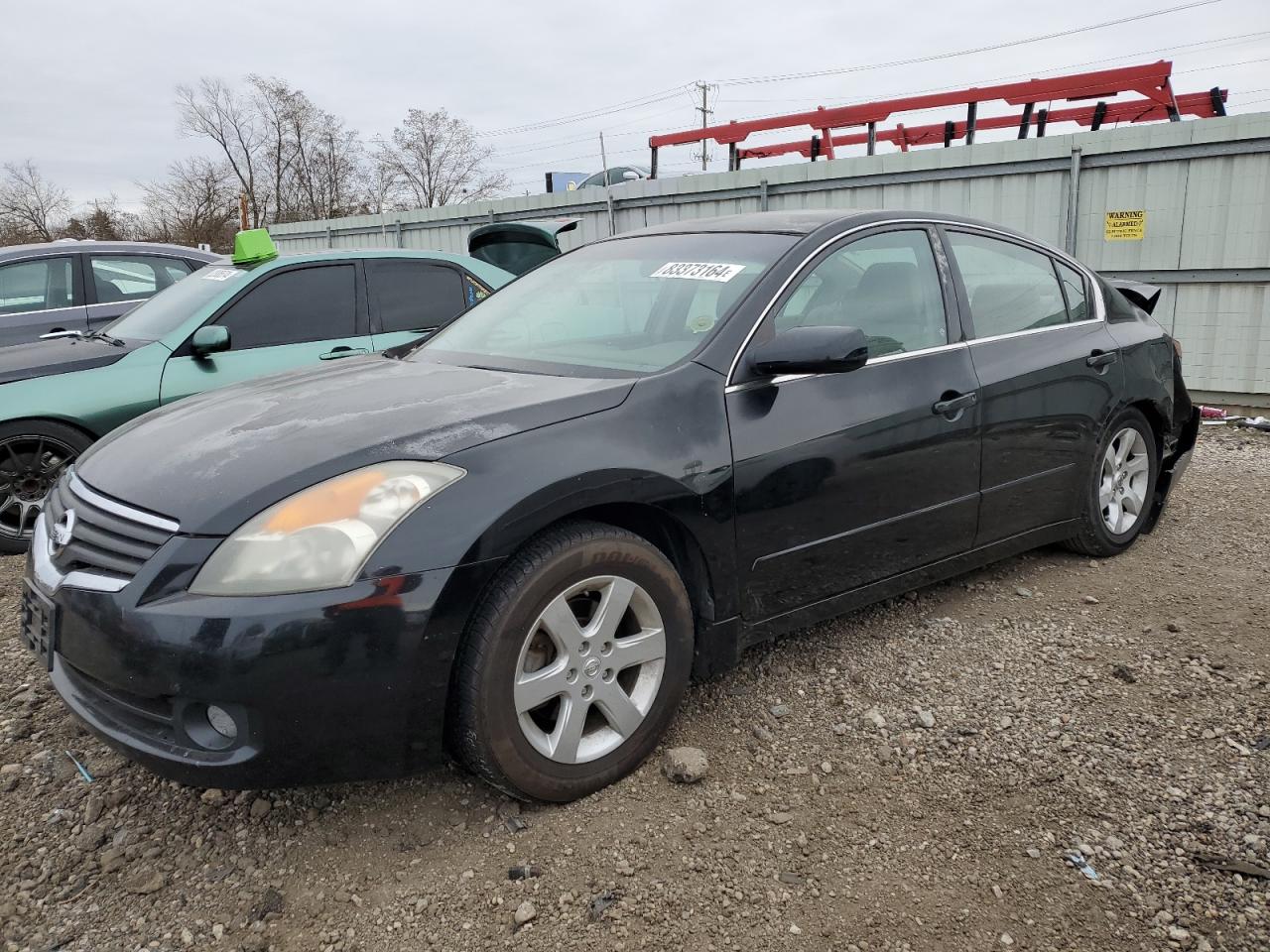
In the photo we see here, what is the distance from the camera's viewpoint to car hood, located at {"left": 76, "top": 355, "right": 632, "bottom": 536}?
2115 millimetres

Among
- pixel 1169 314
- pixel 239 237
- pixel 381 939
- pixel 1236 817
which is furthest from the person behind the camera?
pixel 1169 314

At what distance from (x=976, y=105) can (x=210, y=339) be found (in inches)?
325

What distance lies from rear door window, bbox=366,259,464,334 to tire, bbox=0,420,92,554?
5.62 feet

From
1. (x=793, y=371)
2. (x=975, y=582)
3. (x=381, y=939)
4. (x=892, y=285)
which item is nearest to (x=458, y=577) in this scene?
(x=381, y=939)

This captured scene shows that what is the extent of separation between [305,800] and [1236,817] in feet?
7.79

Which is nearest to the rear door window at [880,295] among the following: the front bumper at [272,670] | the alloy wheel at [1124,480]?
the alloy wheel at [1124,480]

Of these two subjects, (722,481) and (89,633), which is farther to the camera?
(722,481)

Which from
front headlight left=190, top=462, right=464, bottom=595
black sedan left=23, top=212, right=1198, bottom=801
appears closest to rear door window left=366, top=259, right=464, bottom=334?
black sedan left=23, top=212, right=1198, bottom=801

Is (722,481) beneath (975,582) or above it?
above

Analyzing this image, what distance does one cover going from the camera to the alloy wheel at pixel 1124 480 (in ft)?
13.4

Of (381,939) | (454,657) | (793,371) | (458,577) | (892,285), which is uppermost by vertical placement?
(892,285)

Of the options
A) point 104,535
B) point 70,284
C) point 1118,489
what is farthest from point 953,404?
point 70,284

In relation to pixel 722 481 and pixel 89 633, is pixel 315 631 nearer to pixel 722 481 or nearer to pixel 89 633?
pixel 89 633

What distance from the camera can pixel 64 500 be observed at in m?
2.43
